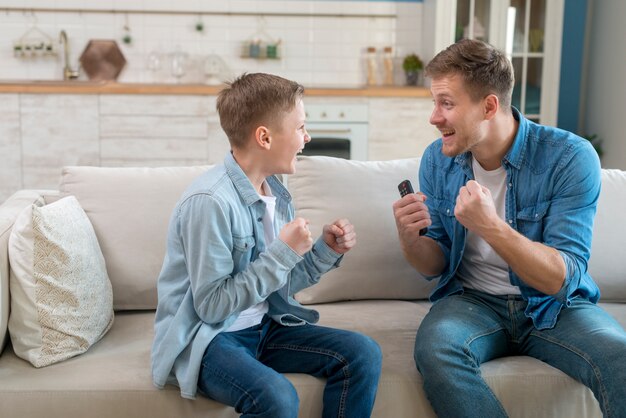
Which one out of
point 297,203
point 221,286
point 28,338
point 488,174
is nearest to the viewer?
point 221,286

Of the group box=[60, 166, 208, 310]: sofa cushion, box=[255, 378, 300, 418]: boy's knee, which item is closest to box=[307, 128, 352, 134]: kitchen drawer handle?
box=[60, 166, 208, 310]: sofa cushion

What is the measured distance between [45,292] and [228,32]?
148 inches

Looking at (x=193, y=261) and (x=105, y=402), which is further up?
(x=193, y=261)

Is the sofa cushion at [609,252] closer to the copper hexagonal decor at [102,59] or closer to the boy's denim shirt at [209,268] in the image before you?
the boy's denim shirt at [209,268]

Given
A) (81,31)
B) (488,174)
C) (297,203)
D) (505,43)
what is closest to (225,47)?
(81,31)

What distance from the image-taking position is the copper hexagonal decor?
5336mm

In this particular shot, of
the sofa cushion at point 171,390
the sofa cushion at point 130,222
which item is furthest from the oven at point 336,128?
the sofa cushion at point 171,390

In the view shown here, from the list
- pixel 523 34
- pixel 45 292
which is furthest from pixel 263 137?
pixel 523 34

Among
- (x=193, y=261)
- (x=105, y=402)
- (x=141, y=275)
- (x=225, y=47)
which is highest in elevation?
(x=225, y=47)

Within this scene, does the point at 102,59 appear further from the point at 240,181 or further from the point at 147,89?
the point at 240,181

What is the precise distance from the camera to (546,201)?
2002mm

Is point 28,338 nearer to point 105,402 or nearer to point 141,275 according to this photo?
point 105,402

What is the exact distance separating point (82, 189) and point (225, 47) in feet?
10.8

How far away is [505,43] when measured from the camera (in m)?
5.14
